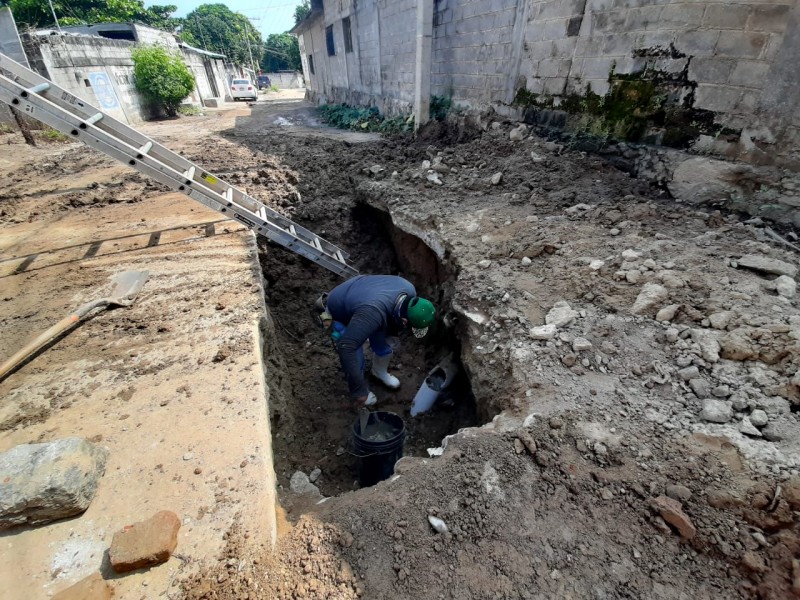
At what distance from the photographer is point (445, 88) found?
7461 mm

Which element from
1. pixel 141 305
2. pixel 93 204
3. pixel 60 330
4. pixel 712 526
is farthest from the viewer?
pixel 93 204

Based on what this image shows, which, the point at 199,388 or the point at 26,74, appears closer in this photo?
the point at 199,388

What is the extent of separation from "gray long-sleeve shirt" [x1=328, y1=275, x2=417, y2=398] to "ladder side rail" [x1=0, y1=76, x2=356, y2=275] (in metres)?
1.02

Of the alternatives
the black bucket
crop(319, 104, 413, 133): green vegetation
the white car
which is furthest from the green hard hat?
the white car

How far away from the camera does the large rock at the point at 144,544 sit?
5.20ft

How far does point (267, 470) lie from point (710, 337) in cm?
258

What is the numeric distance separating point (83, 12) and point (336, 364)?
34114mm

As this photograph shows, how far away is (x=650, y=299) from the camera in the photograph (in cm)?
266

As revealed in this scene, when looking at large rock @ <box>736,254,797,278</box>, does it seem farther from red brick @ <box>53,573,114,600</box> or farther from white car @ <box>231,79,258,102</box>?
white car @ <box>231,79,258,102</box>

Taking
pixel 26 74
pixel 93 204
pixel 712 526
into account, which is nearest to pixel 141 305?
pixel 26 74

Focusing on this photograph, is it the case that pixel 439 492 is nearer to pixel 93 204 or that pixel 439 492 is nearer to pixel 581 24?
pixel 581 24

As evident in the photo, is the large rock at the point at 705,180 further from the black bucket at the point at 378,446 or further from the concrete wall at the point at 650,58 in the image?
the black bucket at the point at 378,446

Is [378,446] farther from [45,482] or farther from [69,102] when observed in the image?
[69,102]

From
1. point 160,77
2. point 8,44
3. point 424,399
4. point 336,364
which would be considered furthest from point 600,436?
point 160,77
